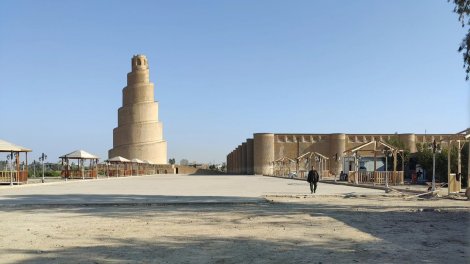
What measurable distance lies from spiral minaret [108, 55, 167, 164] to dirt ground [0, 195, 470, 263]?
88.4 m

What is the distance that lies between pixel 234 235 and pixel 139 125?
309ft

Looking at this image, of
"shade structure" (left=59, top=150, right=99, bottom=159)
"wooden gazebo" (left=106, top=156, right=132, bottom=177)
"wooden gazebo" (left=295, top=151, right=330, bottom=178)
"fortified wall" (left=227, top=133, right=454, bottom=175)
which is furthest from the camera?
"fortified wall" (left=227, top=133, right=454, bottom=175)

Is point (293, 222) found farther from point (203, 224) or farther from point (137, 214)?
point (137, 214)

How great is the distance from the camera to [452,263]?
5.88 m

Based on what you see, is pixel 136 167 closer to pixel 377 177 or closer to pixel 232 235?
pixel 377 177

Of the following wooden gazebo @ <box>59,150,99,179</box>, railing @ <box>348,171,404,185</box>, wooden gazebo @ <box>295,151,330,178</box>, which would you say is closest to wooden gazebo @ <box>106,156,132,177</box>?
wooden gazebo @ <box>59,150,99,179</box>

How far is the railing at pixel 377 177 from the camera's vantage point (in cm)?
2762

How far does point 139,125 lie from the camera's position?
100062mm

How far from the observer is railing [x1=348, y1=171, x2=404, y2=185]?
27625 millimetres

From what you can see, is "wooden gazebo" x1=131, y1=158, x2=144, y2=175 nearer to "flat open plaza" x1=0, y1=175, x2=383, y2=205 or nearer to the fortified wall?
the fortified wall

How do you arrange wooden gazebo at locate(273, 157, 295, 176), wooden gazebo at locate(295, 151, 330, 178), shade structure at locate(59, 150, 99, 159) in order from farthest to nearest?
wooden gazebo at locate(273, 157, 295, 176) → wooden gazebo at locate(295, 151, 330, 178) → shade structure at locate(59, 150, 99, 159)

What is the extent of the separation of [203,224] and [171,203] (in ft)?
15.7

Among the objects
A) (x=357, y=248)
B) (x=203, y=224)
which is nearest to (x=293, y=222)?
(x=203, y=224)

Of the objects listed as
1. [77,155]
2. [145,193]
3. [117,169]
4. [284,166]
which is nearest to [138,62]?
[284,166]
